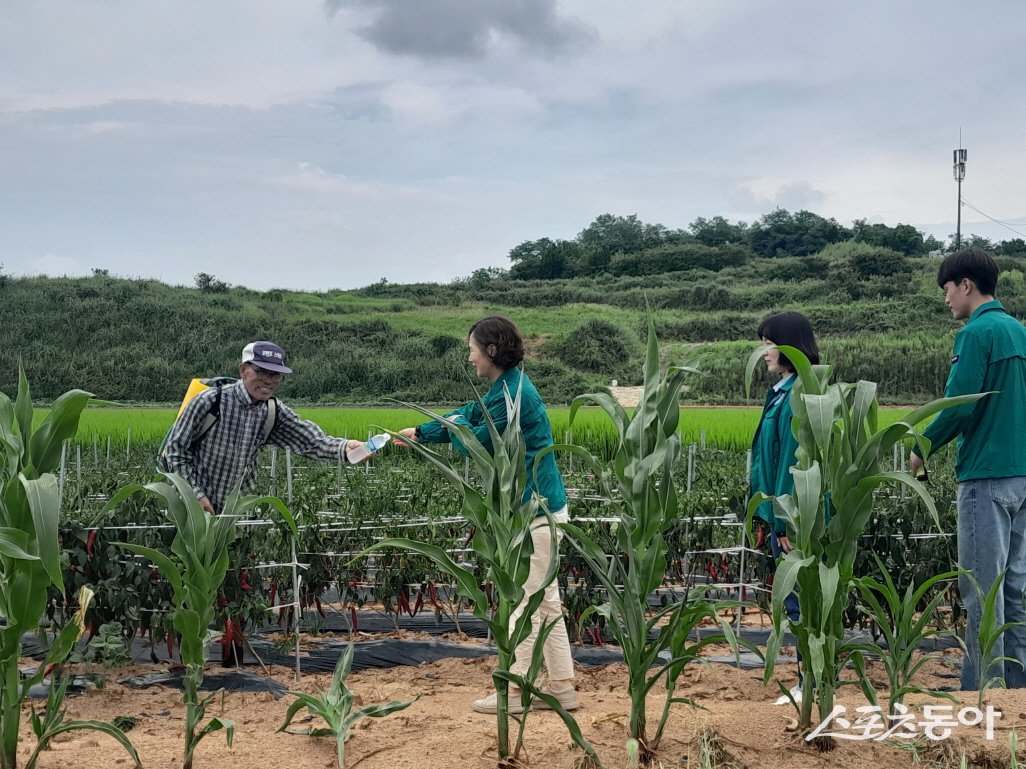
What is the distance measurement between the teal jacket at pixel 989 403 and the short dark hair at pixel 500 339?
5.78 ft

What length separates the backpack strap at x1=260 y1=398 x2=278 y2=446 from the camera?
4.57 m

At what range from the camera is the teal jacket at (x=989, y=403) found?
12.6ft

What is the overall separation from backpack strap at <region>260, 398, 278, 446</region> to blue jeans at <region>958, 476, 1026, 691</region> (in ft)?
10.3

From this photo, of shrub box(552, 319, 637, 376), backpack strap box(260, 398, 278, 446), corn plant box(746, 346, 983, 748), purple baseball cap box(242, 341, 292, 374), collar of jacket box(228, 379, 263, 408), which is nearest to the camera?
corn plant box(746, 346, 983, 748)

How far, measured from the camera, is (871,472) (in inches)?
114

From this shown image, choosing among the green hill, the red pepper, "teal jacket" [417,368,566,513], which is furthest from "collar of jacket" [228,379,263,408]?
the green hill

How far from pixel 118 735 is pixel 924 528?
423 centimetres

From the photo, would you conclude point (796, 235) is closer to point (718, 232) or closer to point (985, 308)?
point (718, 232)

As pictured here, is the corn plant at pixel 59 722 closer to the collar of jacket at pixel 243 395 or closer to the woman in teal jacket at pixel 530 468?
the woman in teal jacket at pixel 530 468

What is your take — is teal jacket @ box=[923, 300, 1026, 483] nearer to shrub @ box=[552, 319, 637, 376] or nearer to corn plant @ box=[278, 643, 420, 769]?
corn plant @ box=[278, 643, 420, 769]

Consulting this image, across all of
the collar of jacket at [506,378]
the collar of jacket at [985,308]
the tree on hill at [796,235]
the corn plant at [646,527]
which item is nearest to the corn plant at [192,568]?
the corn plant at [646,527]

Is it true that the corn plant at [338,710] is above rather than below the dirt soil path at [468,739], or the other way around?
above

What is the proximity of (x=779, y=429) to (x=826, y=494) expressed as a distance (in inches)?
41.8

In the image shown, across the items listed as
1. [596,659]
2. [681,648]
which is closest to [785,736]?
[681,648]
